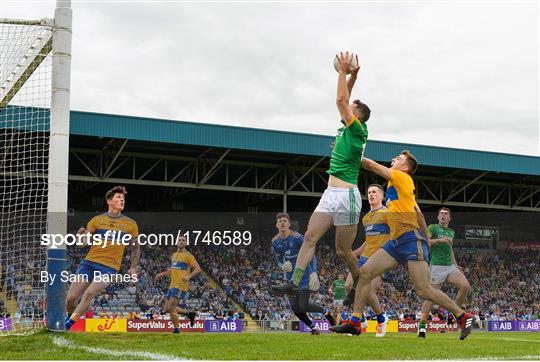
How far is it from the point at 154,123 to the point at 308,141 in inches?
246

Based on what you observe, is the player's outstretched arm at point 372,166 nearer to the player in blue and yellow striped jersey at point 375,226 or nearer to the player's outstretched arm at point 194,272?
the player in blue and yellow striped jersey at point 375,226

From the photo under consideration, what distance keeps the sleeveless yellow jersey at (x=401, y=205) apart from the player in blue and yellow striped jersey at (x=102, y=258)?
201 inches

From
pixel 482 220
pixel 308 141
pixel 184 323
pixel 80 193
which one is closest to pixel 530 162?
pixel 482 220

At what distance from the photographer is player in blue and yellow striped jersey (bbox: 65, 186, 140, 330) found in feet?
42.2

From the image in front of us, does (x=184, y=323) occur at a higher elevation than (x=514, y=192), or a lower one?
lower

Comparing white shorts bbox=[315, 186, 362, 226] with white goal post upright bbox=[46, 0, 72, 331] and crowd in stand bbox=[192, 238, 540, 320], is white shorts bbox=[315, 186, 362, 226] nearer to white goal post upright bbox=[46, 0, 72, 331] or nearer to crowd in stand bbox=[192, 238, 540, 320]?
white goal post upright bbox=[46, 0, 72, 331]

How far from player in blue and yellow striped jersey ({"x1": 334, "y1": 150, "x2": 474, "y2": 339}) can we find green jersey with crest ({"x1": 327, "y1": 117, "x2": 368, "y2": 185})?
196mm

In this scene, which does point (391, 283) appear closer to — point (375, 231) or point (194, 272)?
point (194, 272)

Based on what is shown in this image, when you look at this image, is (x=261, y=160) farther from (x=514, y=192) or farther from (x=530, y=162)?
(x=514, y=192)

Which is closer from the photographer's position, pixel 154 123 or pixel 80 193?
pixel 154 123

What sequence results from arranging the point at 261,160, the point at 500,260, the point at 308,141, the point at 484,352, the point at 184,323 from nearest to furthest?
the point at 484,352
the point at 184,323
the point at 308,141
the point at 261,160
the point at 500,260

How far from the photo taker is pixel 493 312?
1315 inches

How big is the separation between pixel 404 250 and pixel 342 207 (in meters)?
1.55

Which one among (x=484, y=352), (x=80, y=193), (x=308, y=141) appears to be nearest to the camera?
(x=484, y=352)
